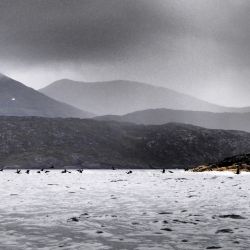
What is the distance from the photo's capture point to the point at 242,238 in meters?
19.2

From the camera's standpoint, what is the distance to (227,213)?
29.0 m

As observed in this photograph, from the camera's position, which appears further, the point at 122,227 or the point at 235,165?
the point at 235,165

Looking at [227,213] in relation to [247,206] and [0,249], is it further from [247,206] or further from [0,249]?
[0,249]

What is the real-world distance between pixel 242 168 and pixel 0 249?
123m

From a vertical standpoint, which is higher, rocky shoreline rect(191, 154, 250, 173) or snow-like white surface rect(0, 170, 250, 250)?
rocky shoreline rect(191, 154, 250, 173)

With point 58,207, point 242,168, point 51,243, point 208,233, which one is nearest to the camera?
point 51,243

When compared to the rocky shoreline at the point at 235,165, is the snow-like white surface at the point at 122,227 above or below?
below

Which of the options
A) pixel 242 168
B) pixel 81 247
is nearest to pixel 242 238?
pixel 81 247

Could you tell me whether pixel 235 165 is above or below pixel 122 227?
above

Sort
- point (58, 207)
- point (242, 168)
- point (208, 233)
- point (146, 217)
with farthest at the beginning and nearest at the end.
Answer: point (242, 168) < point (58, 207) < point (146, 217) < point (208, 233)

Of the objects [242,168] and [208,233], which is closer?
[208,233]

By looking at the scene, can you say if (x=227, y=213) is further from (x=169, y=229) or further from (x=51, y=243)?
(x=51, y=243)

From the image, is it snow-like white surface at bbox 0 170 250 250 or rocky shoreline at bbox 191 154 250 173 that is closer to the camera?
snow-like white surface at bbox 0 170 250 250

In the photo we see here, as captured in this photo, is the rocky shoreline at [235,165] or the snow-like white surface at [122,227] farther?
the rocky shoreline at [235,165]
